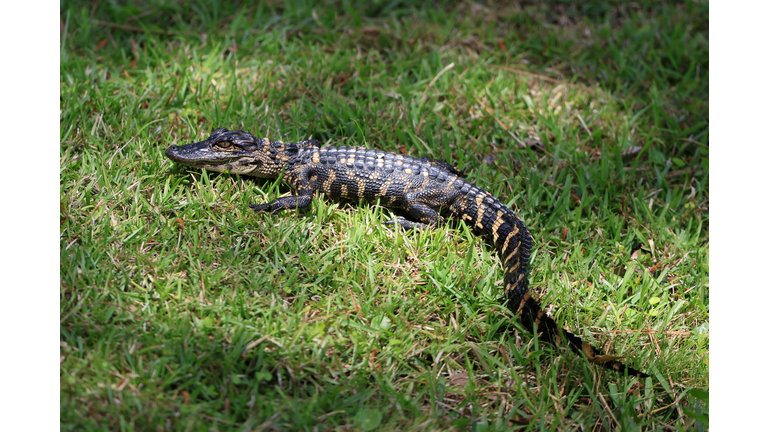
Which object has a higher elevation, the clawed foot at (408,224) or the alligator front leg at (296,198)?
the alligator front leg at (296,198)

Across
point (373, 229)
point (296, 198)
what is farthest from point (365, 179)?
point (296, 198)

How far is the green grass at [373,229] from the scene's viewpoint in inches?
120

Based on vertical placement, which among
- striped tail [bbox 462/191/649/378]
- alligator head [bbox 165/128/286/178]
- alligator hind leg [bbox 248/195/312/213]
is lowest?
striped tail [bbox 462/191/649/378]

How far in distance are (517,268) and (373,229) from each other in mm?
1040

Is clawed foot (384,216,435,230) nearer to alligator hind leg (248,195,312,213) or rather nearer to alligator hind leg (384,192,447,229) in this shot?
alligator hind leg (384,192,447,229)

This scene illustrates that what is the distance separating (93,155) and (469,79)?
346 cm

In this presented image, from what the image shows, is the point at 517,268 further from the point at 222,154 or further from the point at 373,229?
the point at 222,154

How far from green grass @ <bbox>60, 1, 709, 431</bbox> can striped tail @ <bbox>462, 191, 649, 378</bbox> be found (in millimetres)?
86

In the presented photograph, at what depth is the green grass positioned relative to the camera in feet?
10.0

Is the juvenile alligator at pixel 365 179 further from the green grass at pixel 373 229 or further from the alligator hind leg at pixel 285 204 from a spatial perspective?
the green grass at pixel 373 229

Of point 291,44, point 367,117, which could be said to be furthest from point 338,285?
point 291,44

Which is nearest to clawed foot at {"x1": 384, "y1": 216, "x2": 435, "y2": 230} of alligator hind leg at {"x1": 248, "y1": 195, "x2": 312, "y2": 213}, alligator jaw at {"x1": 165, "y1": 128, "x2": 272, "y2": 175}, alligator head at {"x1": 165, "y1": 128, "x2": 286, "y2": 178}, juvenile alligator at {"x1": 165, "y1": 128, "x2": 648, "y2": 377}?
juvenile alligator at {"x1": 165, "y1": 128, "x2": 648, "y2": 377}

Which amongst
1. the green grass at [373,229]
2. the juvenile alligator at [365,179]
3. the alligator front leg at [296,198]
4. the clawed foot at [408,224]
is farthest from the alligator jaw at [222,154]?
the clawed foot at [408,224]

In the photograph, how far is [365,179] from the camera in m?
4.26
